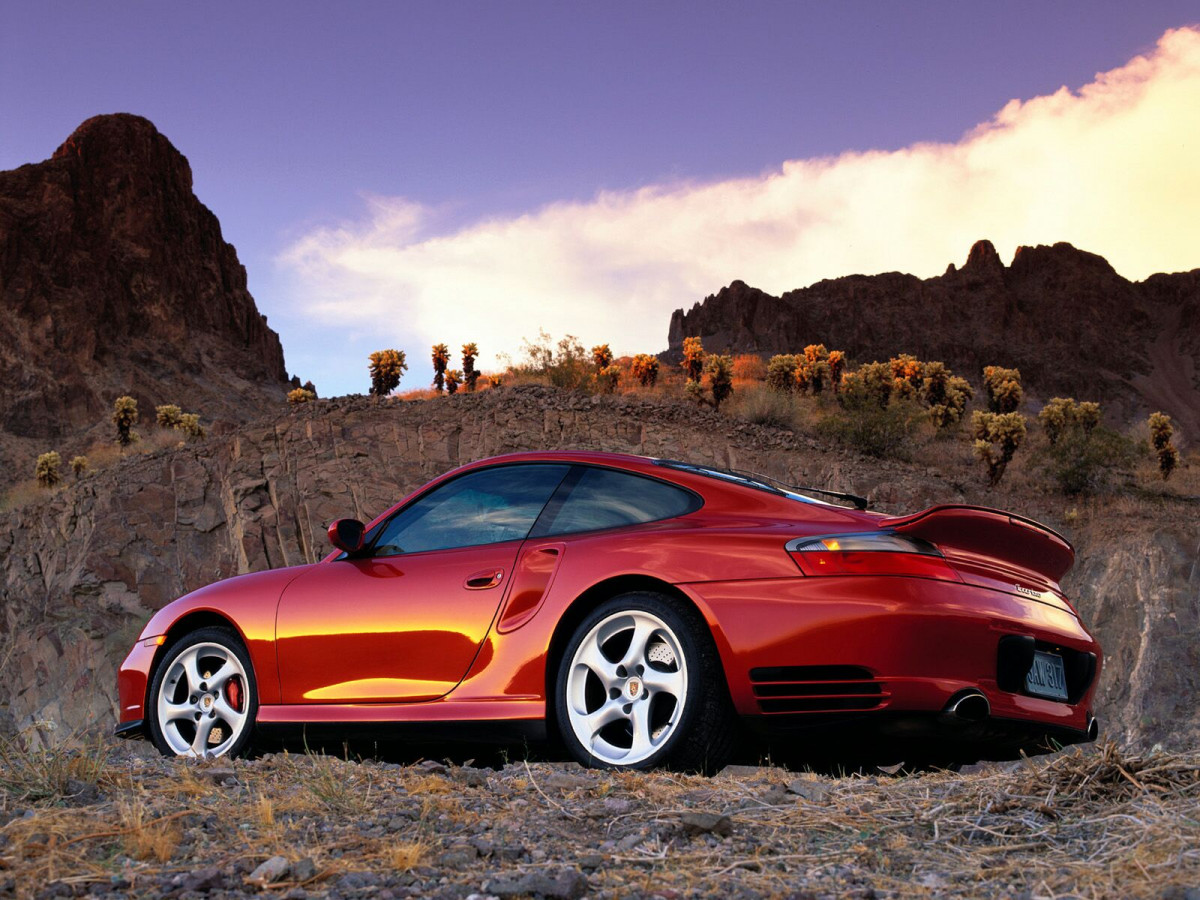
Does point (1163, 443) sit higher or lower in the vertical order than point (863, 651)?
higher

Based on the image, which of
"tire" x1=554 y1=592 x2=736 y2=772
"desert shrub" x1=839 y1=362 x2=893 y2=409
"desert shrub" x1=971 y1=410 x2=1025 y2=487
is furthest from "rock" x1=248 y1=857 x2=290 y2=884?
"desert shrub" x1=839 y1=362 x2=893 y2=409

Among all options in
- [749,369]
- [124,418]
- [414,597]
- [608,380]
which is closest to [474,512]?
[414,597]

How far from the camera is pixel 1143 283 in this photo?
97.2 m

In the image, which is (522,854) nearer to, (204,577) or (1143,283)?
(204,577)

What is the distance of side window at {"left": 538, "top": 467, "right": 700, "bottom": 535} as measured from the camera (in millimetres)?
4512

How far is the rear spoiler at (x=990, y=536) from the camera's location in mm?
4066

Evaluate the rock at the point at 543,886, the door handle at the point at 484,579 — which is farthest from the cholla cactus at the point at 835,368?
the rock at the point at 543,886

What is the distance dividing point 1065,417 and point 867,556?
2929 centimetres

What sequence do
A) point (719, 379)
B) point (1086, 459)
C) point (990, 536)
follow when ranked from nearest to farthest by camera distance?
point (990, 536) < point (1086, 459) < point (719, 379)

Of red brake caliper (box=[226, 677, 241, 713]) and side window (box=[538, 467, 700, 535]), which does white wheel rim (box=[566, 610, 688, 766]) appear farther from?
red brake caliper (box=[226, 677, 241, 713])

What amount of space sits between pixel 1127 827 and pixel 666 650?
5.59 feet

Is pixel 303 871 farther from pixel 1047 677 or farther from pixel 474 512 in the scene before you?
pixel 1047 677

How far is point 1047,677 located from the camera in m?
4.30

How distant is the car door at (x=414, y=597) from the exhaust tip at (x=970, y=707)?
5.93 ft
